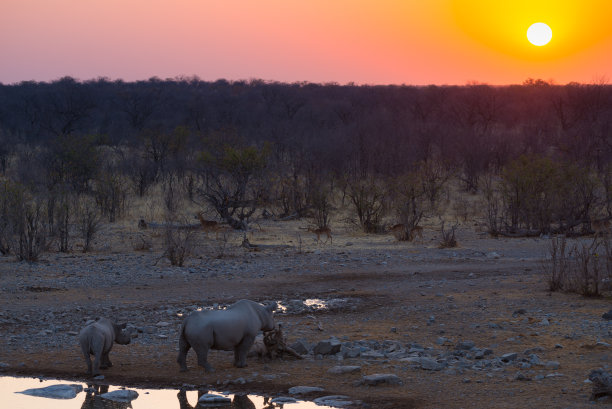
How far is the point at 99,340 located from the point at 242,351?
157 centimetres

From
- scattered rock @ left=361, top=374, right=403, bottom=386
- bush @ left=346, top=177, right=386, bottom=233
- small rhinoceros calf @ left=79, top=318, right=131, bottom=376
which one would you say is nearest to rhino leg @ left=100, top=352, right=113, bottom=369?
small rhinoceros calf @ left=79, top=318, right=131, bottom=376

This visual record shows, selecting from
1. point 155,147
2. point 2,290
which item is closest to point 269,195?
point 155,147

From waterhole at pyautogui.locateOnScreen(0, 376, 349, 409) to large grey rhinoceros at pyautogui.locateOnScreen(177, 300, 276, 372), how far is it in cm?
53

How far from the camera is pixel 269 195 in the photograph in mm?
28297

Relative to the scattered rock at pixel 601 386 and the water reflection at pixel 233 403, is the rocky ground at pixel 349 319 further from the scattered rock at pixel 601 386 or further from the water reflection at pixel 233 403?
the water reflection at pixel 233 403

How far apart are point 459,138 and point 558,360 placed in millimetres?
34687

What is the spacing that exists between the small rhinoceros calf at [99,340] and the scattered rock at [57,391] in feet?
1.19

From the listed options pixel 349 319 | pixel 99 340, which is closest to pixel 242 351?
pixel 99 340

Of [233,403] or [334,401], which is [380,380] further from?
[233,403]

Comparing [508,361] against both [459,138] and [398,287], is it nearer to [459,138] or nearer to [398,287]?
[398,287]

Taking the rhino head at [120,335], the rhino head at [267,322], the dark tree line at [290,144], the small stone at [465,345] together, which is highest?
the dark tree line at [290,144]

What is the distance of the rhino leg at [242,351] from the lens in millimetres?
8859

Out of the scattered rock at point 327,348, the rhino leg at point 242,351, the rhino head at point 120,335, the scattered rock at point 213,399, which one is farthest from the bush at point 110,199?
the scattered rock at point 213,399

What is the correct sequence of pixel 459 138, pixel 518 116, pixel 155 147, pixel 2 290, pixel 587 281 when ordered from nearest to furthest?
pixel 587 281, pixel 2 290, pixel 155 147, pixel 459 138, pixel 518 116
